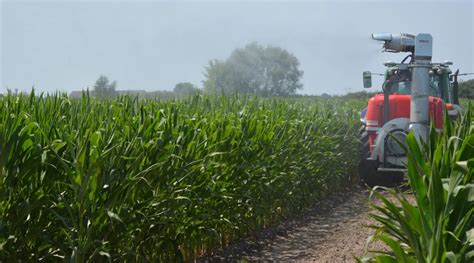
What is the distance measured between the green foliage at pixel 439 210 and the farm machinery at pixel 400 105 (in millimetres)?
5785

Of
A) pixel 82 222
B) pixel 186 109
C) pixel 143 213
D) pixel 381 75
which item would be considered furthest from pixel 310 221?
pixel 82 222

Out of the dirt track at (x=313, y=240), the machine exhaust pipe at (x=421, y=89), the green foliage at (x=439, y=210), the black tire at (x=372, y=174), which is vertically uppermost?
the machine exhaust pipe at (x=421, y=89)

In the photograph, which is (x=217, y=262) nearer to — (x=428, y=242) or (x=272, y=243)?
(x=272, y=243)

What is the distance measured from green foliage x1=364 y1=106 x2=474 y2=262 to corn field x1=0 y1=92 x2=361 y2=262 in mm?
1679

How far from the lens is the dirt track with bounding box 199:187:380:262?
714 cm

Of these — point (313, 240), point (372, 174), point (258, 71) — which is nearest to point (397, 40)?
point (372, 174)

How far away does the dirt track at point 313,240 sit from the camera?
7.14 m

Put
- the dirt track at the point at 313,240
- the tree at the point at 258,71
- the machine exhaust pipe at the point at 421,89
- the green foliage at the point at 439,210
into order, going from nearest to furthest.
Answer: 1. the green foliage at the point at 439,210
2. the dirt track at the point at 313,240
3. the machine exhaust pipe at the point at 421,89
4. the tree at the point at 258,71

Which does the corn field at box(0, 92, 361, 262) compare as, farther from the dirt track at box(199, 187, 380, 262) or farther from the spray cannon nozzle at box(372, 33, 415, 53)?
the spray cannon nozzle at box(372, 33, 415, 53)

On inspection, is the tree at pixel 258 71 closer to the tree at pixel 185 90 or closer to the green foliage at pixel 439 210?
the tree at pixel 185 90

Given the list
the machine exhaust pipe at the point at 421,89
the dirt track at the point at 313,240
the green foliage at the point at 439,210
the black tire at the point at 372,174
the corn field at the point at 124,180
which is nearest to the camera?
the green foliage at the point at 439,210

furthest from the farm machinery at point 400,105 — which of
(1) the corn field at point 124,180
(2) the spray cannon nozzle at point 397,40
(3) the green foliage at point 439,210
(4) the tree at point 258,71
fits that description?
(4) the tree at point 258,71

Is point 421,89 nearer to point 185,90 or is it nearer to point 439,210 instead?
point 439,210

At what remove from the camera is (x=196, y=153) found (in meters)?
6.09
